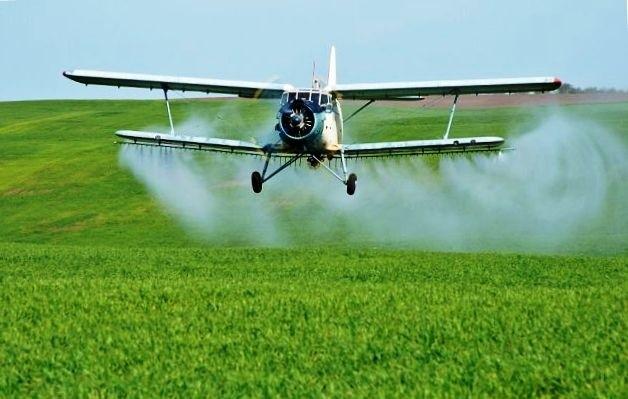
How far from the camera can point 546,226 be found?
60.2m

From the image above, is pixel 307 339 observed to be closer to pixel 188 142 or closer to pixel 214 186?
pixel 188 142

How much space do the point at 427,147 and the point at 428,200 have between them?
2899 cm

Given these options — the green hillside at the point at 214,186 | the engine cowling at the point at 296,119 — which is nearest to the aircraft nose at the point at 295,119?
the engine cowling at the point at 296,119

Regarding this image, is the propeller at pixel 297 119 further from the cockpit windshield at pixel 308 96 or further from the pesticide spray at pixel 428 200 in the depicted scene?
the pesticide spray at pixel 428 200

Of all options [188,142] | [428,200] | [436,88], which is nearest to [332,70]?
[436,88]

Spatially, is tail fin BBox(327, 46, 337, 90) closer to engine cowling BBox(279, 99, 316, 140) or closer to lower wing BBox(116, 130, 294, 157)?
lower wing BBox(116, 130, 294, 157)

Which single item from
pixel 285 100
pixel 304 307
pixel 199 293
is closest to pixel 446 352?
pixel 304 307

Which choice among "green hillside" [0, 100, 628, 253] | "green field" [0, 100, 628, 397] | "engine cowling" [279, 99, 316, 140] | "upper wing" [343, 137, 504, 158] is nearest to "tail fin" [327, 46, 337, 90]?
"green hillside" [0, 100, 628, 253]

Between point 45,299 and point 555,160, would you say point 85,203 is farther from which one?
point 45,299

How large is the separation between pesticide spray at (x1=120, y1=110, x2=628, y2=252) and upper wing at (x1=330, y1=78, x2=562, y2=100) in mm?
13961

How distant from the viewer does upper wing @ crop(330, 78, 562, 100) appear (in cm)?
3731

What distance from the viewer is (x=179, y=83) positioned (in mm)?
39938

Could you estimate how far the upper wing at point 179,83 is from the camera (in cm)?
3944

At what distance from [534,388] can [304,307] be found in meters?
6.92
